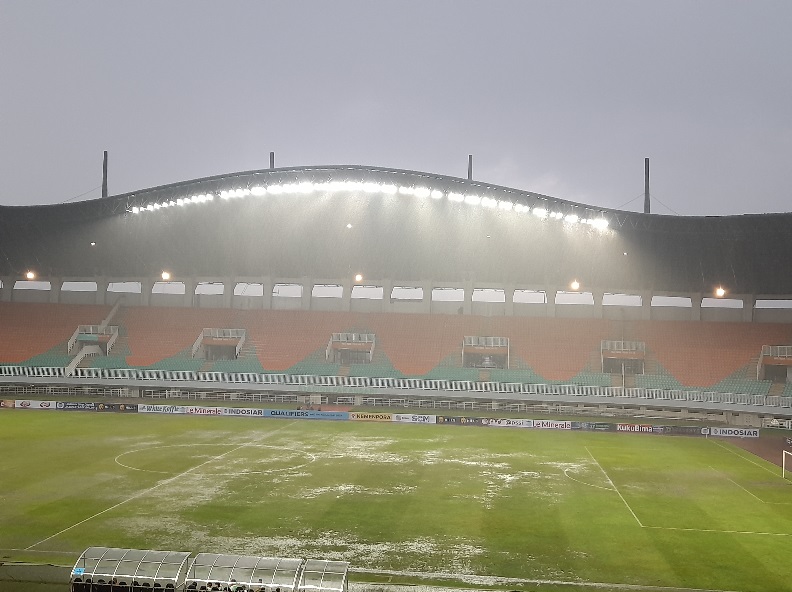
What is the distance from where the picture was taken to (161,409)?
5116 centimetres

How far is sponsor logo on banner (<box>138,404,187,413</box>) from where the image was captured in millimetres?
50812

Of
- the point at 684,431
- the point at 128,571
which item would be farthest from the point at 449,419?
the point at 128,571

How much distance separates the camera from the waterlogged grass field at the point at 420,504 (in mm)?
18812

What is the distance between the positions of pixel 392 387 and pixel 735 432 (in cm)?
2563

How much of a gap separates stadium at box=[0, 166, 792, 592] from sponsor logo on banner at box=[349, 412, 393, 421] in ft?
0.54

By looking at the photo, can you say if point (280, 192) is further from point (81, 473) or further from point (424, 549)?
point (424, 549)

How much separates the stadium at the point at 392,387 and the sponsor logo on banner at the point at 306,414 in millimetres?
131

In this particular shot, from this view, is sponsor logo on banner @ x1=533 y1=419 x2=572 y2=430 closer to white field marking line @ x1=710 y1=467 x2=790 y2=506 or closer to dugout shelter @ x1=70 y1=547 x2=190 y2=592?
white field marking line @ x1=710 y1=467 x2=790 y2=506

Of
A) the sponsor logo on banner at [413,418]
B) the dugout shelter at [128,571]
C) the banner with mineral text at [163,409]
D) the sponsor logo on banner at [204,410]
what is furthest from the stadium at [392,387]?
the sponsor logo on banner at [413,418]

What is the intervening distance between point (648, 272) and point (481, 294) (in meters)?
16.0

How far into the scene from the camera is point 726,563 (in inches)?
753

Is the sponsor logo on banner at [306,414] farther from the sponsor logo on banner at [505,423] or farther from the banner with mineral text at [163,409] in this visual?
the sponsor logo on banner at [505,423]

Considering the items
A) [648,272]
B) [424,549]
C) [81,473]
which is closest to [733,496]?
[424,549]

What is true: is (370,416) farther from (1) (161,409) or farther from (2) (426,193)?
(2) (426,193)
